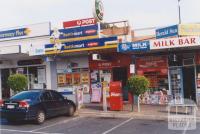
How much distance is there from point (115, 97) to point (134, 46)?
299cm

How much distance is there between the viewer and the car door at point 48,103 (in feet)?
50.6

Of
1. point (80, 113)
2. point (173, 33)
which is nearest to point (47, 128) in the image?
point (80, 113)

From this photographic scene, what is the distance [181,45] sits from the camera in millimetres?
17500

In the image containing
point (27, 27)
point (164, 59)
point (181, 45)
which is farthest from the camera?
point (27, 27)

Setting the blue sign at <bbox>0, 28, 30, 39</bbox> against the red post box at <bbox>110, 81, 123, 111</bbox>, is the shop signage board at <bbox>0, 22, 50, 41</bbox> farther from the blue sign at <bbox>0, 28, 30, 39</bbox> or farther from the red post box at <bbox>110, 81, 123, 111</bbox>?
the red post box at <bbox>110, 81, 123, 111</bbox>

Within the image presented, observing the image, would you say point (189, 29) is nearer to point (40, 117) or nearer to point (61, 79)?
point (40, 117)

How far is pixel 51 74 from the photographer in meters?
24.2

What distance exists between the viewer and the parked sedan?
47.3ft

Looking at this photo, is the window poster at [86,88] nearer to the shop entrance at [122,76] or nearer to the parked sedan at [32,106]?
the shop entrance at [122,76]

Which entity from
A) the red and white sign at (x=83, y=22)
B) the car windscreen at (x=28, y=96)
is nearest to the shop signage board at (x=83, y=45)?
the red and white sign at (x=83, y=22)

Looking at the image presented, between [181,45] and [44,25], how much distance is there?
10.5m

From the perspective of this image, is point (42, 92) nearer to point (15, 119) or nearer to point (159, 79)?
point (15, 119)

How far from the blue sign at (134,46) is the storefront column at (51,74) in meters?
6.69

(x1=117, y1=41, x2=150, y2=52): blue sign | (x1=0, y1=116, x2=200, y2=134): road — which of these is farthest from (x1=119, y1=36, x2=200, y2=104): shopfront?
(x1=0, y1=116, x2=200, y2=134): road
